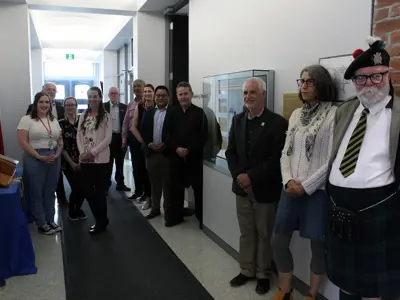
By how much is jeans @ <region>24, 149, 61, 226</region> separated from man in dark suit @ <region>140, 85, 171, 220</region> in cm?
97

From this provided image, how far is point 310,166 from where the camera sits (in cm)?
231

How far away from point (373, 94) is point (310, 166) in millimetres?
713

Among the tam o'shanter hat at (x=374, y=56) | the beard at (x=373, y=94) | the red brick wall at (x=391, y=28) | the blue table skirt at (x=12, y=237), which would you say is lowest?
the blue table skirt at (x=12, y=237)

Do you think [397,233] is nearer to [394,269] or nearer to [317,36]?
[394,269]

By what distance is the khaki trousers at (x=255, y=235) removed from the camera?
2.78 m

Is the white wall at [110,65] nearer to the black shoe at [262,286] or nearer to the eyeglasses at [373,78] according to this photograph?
the black shoe at [262,286]

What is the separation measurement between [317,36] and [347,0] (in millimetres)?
294

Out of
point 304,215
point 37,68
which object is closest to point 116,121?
point 304,215

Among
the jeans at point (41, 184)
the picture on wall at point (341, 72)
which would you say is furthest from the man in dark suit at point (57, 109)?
the picture on wall at point (341, 72)

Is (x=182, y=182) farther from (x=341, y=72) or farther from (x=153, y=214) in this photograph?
(x=341, y=72)

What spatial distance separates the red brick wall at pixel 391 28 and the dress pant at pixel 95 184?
2.78 metres

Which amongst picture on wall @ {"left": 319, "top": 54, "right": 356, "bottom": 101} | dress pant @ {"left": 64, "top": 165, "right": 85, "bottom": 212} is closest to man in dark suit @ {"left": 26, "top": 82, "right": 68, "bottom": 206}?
dress pant @ {"left": 64, "top": 165, "right": 85, "bottom": 212}

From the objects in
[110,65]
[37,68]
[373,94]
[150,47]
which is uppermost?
[110,65]

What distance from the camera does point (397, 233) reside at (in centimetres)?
166
